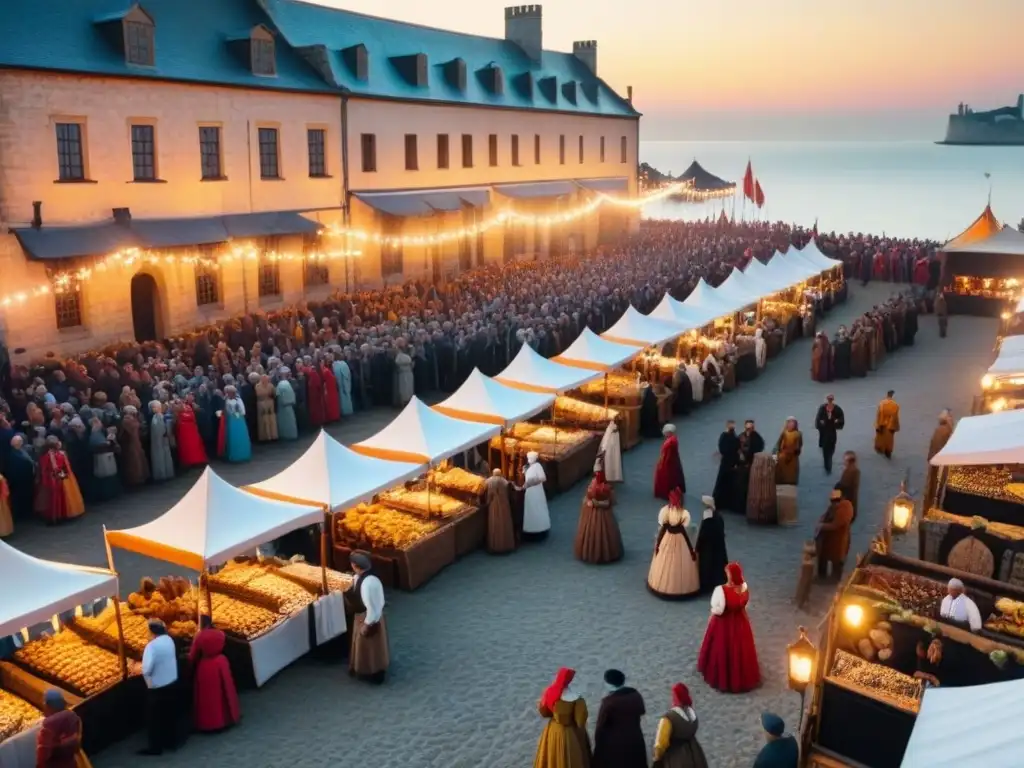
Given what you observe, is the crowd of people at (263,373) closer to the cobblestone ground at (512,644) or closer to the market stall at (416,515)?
the cobblestone ground at (512,644)

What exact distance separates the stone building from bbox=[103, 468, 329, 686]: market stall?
12.1 m

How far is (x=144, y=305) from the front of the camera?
901 inches

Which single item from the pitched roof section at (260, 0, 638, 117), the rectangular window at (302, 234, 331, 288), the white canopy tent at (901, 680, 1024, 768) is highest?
the pitched roof section at (260, 0, 638, 117)

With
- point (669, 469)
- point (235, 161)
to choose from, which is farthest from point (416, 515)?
point (235, 161)

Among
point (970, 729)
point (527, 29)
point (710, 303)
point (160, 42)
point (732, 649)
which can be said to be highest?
point (527, 29)

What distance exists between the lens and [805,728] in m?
7.62

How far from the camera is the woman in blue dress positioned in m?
15.7

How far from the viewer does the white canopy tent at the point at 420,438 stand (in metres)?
12.3

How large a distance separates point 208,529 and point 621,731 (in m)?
4.64

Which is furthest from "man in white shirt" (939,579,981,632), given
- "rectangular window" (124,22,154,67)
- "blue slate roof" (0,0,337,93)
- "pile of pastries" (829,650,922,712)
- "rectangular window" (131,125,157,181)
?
"rectangular window" (124,22,154,67)

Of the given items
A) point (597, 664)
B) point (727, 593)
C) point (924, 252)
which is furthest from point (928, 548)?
point (924, 252)

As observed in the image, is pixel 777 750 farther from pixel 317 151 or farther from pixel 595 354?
pixel 317 151

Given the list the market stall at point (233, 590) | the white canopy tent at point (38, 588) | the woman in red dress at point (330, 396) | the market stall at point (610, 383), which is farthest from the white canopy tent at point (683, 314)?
the white canopy tent at point (38, 588)

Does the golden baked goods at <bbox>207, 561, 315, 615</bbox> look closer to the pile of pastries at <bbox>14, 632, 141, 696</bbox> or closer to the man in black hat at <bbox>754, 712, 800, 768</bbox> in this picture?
the pile of pastries at <bbox>14, 632, 141, 696</bbox>
